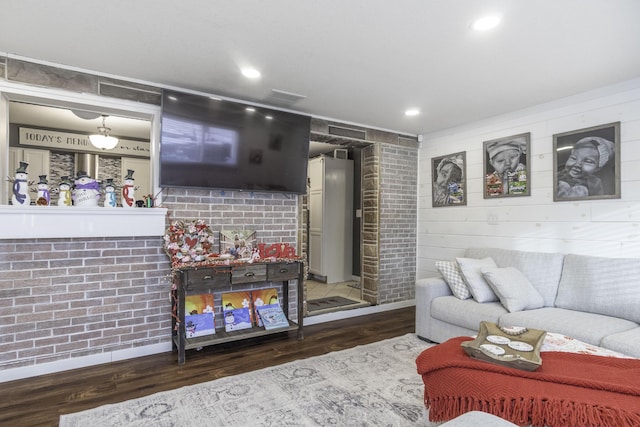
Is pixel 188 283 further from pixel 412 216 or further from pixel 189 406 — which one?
pixel 412 216

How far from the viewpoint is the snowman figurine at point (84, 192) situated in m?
2.67

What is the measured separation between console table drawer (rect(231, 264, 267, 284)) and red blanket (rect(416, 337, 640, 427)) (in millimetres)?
1701

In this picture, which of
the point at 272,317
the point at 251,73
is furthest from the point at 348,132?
the point at 272,317

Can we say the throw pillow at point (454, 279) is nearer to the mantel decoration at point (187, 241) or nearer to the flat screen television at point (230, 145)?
the flat screen television at point (230, 145)

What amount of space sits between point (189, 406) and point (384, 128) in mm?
3585

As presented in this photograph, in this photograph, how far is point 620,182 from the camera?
286cm

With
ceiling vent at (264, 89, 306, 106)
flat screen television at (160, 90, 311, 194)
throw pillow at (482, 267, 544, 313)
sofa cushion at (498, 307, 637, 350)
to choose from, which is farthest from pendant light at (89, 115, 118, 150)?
sofa cushion at (498, 307, 637, 350)

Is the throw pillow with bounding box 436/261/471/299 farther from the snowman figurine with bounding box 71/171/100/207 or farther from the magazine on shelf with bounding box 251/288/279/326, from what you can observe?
the snowman figurine with bounding box 71/171/100/207

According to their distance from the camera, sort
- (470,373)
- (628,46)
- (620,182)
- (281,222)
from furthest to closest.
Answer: (281,222)
(620,182)
(628,46)
(470,373)

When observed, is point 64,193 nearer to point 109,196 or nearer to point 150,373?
point 109,196

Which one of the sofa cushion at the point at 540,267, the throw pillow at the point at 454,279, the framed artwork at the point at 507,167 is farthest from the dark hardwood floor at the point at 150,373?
the framed artwork at the point at 507,167

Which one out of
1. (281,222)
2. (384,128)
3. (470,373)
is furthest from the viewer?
(384,128)

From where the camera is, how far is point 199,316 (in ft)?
10.2

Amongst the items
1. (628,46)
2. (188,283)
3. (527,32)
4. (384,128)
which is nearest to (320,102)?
(384,128)
